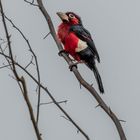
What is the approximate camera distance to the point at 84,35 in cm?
748

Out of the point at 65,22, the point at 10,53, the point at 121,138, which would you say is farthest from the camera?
the point at 65,22

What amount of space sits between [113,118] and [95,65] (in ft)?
13.6

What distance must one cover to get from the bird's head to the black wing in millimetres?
110

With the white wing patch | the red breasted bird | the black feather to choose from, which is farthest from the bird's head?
the black feather

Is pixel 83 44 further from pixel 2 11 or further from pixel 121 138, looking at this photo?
pixel 121 138

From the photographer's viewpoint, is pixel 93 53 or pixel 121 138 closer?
pixel 121 138

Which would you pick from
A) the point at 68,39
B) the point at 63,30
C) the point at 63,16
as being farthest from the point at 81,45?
the point at 63,16

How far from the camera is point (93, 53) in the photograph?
7297mm

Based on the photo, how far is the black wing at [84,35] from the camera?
289 inches

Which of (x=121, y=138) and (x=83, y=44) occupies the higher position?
(x=83, y=44)

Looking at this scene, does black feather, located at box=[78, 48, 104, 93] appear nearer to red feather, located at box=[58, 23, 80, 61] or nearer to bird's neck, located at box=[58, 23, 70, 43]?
red feather, located at box=[58, 23, 80, 61]

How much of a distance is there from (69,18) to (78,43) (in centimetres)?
67

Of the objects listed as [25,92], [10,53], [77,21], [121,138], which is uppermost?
[77,21]

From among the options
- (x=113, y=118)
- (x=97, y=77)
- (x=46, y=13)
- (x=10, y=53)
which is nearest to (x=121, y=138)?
(x=113, y=118)
